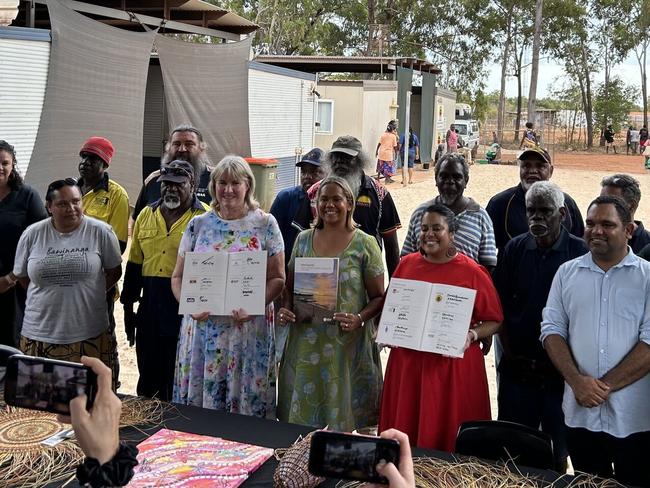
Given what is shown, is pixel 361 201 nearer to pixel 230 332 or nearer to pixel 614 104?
pixel 230 332

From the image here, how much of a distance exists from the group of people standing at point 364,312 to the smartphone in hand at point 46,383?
4.70ft

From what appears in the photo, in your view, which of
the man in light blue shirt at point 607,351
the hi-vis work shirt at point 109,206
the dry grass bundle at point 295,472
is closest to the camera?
the dry grass bundle at point 295,472

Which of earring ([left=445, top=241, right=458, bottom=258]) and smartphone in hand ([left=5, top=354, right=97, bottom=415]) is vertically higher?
earring ([left=445, top=241, right=458, bottom=258])

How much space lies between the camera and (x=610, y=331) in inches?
129

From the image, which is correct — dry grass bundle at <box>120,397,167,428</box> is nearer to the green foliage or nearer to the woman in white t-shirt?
the woman in white t-shirt

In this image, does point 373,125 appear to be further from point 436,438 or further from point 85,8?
point 436,438

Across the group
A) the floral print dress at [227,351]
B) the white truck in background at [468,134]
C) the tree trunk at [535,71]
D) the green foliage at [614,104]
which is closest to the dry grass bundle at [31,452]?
the floral print dress at [227,351]

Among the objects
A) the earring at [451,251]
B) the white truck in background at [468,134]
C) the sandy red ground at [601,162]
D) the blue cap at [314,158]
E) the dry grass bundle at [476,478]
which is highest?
the white truck in background at [468,134]

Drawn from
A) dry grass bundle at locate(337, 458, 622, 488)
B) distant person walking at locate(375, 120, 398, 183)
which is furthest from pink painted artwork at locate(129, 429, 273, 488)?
distant person walking at locate(375, 120, 398, 183)

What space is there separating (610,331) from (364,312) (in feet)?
4.16

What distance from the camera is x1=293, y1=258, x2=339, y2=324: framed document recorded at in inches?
154

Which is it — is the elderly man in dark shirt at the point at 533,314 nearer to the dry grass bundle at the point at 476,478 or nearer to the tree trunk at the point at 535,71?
the dry grass bundle at the point at 476,478

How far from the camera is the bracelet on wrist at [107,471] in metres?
1.74

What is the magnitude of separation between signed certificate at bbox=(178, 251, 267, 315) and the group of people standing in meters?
0.11
